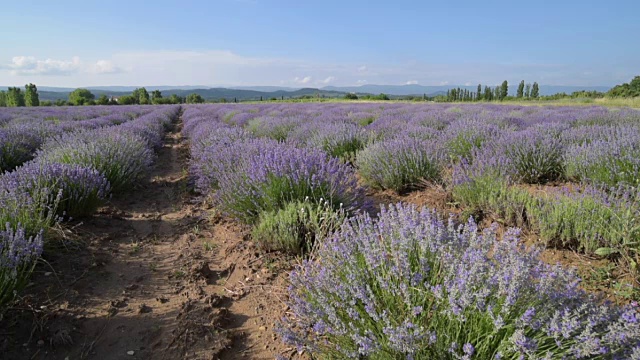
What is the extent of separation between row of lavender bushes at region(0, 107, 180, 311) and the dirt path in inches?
8.8

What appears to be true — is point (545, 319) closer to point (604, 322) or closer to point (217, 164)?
point (604, 322)

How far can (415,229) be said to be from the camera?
6.11 ft

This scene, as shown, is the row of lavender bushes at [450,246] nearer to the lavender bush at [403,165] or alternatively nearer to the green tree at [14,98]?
the lavender bush at [403,165]

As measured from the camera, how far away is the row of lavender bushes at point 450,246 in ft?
4.33

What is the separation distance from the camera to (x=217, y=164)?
441 centimetres

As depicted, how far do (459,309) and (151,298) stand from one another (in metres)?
2.11

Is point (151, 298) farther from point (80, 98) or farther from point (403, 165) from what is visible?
point (80, 98)

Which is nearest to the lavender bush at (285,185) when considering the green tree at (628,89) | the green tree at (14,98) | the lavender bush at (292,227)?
the lavender bush at (292,227)

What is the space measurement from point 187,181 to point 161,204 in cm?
111

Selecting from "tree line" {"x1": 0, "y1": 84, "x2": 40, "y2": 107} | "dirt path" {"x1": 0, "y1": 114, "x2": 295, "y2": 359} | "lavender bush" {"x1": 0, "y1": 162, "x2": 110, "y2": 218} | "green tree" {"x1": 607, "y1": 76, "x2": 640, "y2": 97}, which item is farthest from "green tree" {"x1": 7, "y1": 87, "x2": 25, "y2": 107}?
"green tree" {"x1": 607, "y1": 76, "x2": 640, "y2": 97}

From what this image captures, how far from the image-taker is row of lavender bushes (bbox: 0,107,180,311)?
2121mm

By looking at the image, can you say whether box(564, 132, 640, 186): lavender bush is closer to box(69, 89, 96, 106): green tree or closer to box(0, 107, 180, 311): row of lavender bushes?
box(0, 107, 180, 311): row of lavender bushes

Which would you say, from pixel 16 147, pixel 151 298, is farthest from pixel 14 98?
pixel 151 298

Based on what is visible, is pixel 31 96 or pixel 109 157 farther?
pixel 31 96
